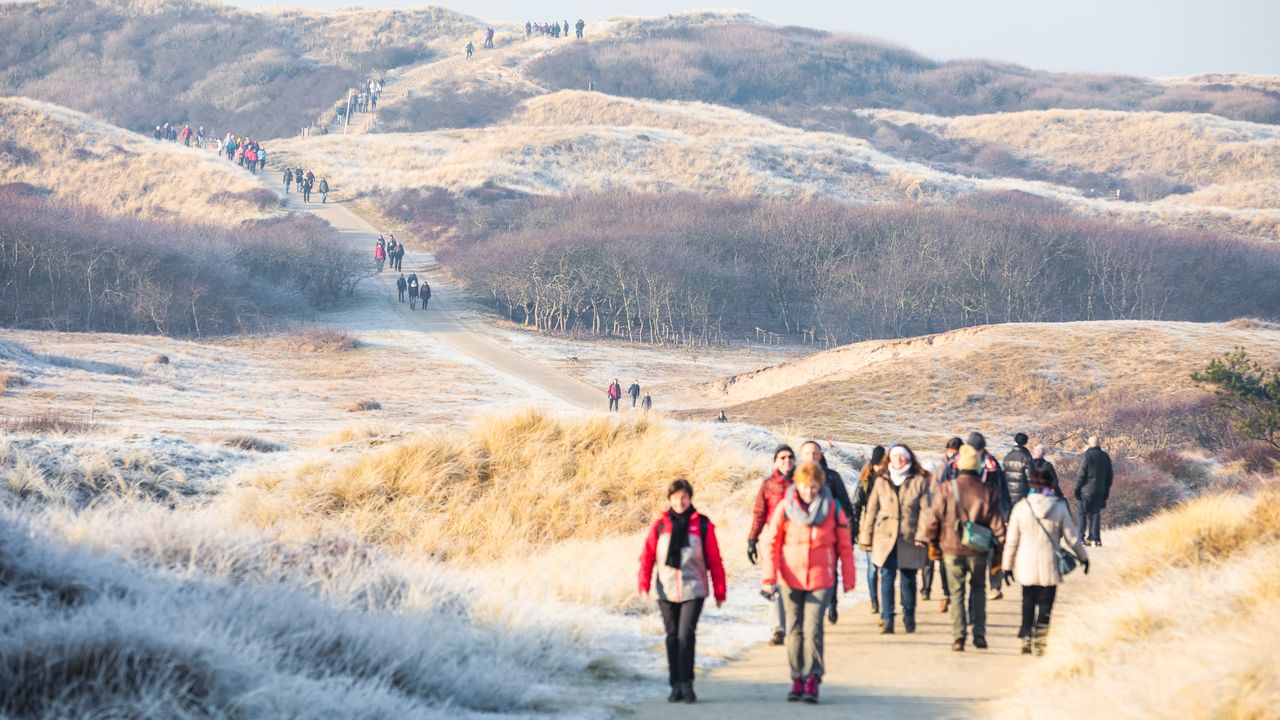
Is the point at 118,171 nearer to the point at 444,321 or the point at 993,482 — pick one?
the point at 444,321

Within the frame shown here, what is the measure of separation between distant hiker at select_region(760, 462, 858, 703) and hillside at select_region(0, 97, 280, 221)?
61995 mm

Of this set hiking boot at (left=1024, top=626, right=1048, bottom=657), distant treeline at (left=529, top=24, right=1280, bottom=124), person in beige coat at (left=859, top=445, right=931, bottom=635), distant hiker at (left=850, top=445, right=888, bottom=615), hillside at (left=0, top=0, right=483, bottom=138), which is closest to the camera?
hiking boot at (left=1024, top=626, right=1048, bottom=657)

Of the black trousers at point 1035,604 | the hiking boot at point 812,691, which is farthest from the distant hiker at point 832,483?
the black trousers at point 1035,604

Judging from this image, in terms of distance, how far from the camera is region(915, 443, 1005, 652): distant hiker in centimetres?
999

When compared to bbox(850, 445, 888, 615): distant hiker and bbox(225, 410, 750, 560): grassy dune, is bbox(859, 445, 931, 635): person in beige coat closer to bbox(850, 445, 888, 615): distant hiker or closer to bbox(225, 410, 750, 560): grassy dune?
bbox(850, 445, 888, 615): distant hiker

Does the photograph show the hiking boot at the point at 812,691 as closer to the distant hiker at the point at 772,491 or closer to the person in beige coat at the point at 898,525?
the distant hiker at the point at 772,491

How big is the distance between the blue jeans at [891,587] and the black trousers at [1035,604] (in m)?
1.00

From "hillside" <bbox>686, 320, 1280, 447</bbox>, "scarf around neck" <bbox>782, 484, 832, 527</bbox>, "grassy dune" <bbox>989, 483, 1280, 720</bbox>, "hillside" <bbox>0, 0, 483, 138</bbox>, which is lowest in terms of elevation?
"hillside" <bbox>686, 320, 1280, 447</bbox>

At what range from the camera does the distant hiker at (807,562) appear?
8195mm

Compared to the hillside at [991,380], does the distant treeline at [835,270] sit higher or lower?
higher

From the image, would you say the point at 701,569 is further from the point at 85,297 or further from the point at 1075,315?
the point at 1075,315

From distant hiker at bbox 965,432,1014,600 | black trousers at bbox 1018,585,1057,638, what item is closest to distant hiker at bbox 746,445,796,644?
distant hiker at bbox 965,432,1014,600

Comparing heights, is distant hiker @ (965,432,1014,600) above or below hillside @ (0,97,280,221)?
below

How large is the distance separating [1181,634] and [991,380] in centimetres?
3239
